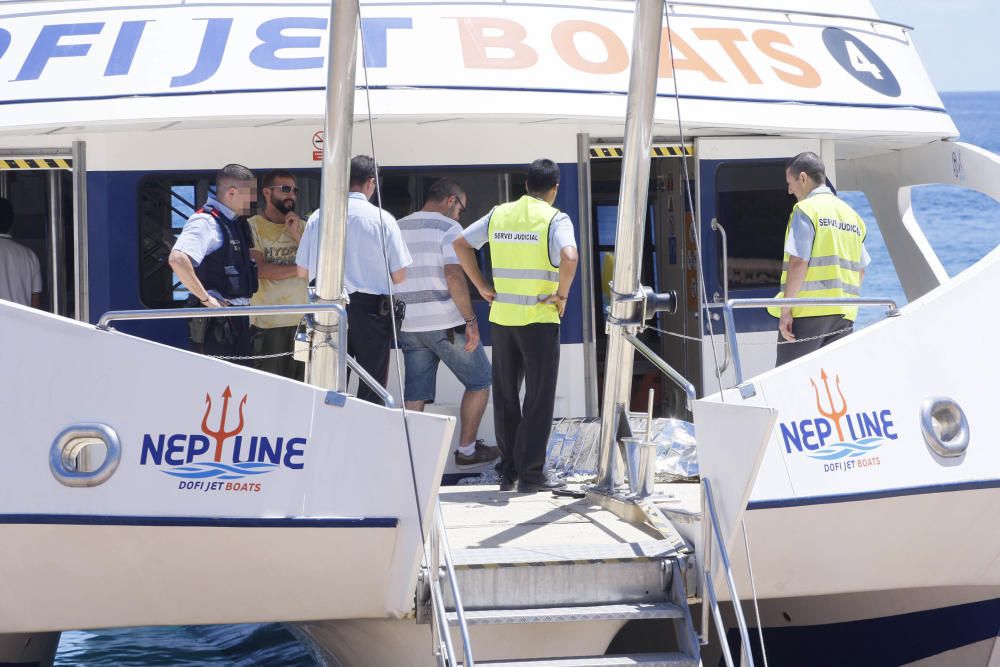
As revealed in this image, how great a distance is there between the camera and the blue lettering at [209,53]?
6371 millimetres

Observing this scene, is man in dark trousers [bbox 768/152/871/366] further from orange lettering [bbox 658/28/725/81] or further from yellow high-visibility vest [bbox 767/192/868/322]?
orange lettering [bbox 658/28/725/81]

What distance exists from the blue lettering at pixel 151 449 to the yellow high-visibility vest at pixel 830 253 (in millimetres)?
3121

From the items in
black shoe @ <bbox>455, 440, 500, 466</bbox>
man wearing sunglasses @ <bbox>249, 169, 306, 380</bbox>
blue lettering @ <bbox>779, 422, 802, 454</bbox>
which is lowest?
blue lettering @ <bbox>779, 422, 802, 454</bbox>

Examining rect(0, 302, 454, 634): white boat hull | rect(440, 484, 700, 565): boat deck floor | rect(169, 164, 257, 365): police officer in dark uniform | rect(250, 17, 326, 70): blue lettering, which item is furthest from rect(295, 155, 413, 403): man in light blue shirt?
rect(0, 302, 454, 634): white boat hull

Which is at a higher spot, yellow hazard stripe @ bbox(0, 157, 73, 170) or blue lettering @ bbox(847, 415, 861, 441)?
yellow hazard stripe @ bbox(0, 157, 73, 170)

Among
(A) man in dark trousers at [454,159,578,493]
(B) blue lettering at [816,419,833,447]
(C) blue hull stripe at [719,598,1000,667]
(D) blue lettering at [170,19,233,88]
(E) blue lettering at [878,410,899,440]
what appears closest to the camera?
(B) blue lettering at [816,419,833,447]

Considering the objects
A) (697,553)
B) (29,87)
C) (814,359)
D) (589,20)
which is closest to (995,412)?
(814,359)

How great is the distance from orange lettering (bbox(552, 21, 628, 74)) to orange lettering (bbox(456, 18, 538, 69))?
172mm

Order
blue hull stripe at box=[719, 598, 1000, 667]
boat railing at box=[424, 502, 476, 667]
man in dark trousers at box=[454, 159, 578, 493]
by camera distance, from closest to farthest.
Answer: boat railing at box=[424, 502, 476, 667], blue hull stripe at box=[719, 598, 1000, 667], man in dark trousers at box=[454, 159, 578, 493]

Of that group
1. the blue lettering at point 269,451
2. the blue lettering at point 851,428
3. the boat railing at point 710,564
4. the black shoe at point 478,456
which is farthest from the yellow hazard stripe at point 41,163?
the blue lettering at point 851,428

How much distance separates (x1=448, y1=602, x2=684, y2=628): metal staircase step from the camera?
190 inches

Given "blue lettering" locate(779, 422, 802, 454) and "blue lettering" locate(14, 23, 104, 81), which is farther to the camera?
"blue lettering" locate(14, 23, 104, 81)

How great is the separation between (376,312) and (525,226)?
0.79 metres

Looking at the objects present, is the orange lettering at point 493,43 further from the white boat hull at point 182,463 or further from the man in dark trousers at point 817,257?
the white boat hull at point 182,463
